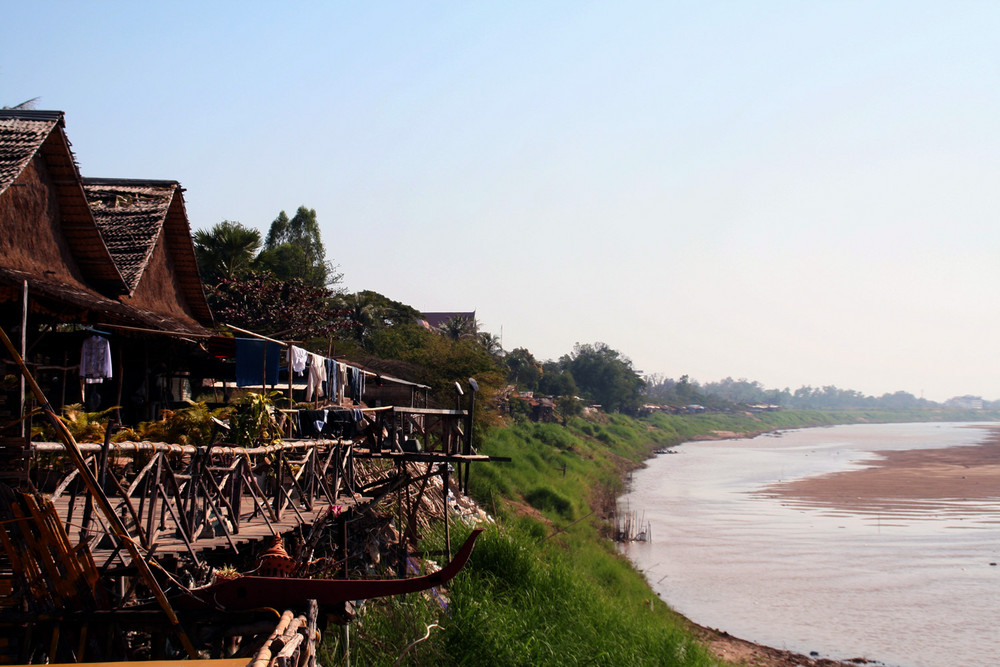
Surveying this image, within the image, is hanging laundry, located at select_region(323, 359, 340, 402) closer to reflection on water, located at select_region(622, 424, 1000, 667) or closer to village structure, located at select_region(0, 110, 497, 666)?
village structure, located at select_region(0, 110, 497, 666)

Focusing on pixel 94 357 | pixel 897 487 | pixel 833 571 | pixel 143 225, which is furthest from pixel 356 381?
pixel 897 487

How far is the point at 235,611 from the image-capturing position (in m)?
6.00

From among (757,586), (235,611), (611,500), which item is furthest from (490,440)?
(235,611)

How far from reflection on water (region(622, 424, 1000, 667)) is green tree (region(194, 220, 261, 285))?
15.7 m

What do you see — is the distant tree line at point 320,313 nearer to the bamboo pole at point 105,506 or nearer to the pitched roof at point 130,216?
the pitched roof at point 130,216

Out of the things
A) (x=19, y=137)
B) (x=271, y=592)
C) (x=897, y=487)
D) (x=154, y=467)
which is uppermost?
(x=19, y=137)

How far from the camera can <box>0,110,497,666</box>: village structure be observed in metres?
5.86

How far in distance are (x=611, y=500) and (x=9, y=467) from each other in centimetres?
3232

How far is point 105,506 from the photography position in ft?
18.2

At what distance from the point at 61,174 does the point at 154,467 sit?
8.25 metres

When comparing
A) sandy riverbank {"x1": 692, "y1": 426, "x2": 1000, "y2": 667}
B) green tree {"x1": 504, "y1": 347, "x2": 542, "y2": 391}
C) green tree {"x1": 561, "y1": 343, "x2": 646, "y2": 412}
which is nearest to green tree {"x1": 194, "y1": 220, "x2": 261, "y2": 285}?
sandy riverbank {"x1": 692, "y1": 426, "x2": 1000, "y2": 667}

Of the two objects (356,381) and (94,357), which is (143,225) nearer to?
(356,381)

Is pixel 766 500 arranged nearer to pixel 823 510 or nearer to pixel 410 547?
pixel 823 510

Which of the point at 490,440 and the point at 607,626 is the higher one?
the point at 490,440
